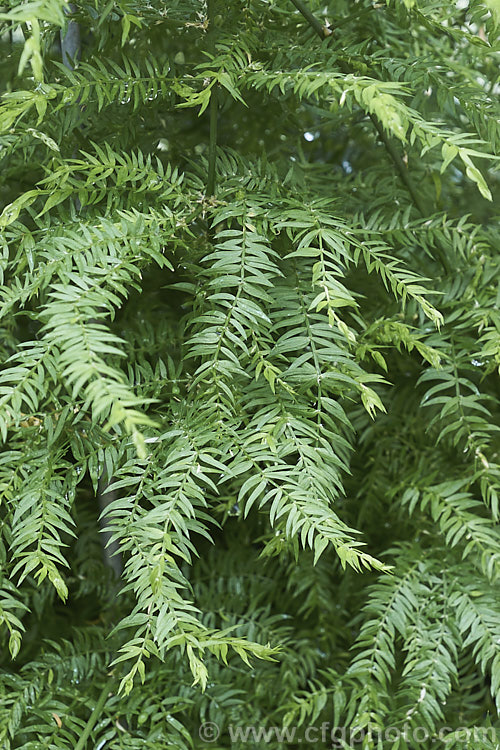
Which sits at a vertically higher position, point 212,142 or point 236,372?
point 212,142

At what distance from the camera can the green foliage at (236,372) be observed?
0.59 metres

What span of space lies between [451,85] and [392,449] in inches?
17.3

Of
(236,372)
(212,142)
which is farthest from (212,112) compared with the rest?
(236,372)

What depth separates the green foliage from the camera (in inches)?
23.2

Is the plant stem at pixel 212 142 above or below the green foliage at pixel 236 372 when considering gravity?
above

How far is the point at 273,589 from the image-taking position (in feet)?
3.05

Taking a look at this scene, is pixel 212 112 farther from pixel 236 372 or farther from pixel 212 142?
pixel 236 372

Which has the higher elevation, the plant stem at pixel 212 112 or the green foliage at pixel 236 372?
the plant stem at pixel 212 112

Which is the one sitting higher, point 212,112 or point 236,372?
point 212,112

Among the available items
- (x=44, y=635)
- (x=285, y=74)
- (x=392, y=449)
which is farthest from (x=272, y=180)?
(x=44, y=635)

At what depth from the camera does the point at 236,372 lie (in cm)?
66

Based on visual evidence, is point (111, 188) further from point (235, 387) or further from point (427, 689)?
point (427, 689)

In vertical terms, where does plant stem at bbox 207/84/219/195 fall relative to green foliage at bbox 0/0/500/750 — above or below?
above

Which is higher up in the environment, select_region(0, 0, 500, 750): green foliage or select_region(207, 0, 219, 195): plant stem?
select_region(207, 0, 219, 195): plant stem
